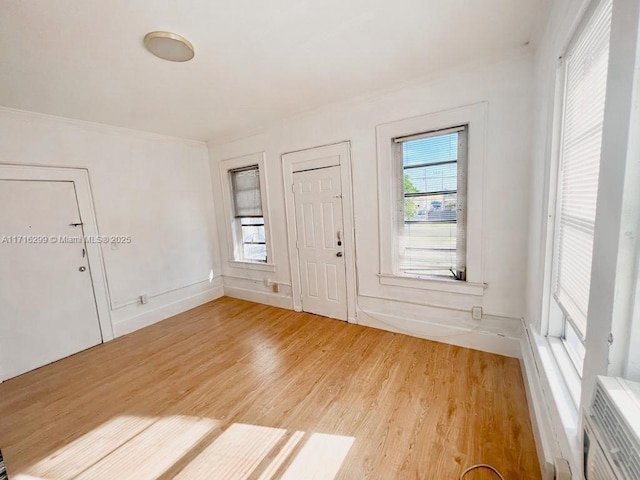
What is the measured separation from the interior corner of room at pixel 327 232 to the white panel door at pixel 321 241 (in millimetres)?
28

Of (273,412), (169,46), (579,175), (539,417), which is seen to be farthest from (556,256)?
(169,46)

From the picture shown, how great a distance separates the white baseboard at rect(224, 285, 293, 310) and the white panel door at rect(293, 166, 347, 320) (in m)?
0.34

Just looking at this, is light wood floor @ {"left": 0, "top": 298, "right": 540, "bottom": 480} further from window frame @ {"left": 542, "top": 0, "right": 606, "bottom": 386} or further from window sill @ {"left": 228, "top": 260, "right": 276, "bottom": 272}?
window sill @ {"left": 228, "top": 260, "right": 276, "bottom": 272}

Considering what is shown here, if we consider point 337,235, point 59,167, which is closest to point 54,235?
point 59,167

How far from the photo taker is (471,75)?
2279 mm

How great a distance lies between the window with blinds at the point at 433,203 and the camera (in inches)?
98.0

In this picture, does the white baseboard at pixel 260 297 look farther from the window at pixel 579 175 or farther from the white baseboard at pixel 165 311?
the window at pixel 579 175

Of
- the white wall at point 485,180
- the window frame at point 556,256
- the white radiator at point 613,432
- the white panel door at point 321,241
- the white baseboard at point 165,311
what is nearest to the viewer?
the white radiator at point 613,432

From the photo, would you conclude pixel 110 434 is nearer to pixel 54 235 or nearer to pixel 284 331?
pixel 284 331

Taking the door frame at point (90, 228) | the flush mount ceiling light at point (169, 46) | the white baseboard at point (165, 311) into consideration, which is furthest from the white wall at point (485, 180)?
the door frame at point (90, 228)

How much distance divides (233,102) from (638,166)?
3.02 m

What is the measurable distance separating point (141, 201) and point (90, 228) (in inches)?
26.1

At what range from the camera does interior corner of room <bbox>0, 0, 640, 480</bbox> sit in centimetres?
127

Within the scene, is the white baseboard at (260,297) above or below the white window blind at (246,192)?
below
